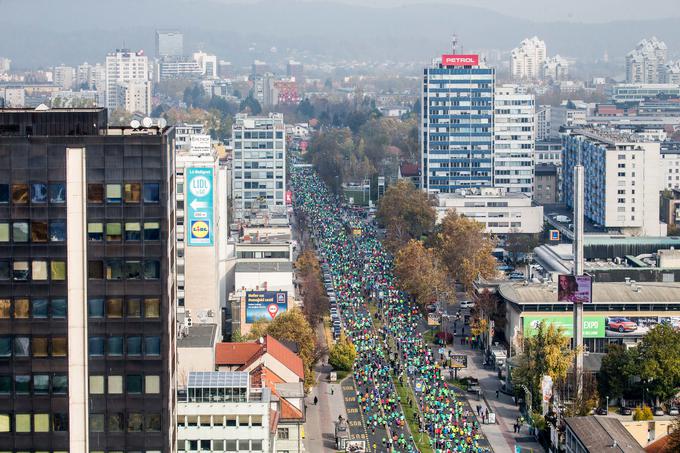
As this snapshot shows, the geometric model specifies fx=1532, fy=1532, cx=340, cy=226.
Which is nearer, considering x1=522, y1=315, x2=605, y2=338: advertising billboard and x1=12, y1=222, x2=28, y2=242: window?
x1=12, y1=222, x2=28, y2=242: window

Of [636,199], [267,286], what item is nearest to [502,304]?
[267,286]

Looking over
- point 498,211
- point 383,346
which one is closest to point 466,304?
point 383,346

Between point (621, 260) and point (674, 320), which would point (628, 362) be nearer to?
point (674, 320)

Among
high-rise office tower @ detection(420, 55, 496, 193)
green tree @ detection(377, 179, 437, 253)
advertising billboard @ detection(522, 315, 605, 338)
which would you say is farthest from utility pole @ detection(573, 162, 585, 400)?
high-rise office tower @ detection(420, 55, 496, 193)

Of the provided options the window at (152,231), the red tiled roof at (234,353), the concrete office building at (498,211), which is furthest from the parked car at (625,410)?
the concrete office building at (498,211)

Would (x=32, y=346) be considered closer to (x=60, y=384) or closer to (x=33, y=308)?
(x=33, y=308)

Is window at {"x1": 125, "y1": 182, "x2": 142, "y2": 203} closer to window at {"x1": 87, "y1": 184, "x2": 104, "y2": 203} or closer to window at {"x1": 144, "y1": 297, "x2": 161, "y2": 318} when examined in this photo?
window at {"x1": 87, "y1": 184, "x2": 104, "y2": 203}
